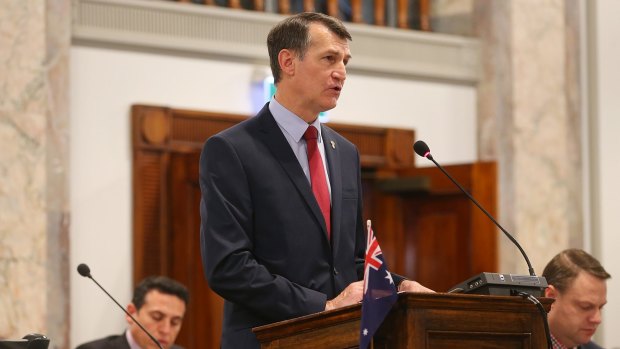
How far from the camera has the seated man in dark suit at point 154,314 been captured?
6.45m

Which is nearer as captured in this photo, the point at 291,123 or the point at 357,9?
the point at 291,123

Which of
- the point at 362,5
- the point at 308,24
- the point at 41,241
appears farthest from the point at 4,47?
the point at 308,24

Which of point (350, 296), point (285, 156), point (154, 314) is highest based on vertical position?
point (285, 156)

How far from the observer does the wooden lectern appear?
3037 millimetres

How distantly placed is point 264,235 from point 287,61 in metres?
0.56

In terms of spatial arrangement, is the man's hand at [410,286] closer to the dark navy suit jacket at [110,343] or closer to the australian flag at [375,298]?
the australian flag at [375,298]

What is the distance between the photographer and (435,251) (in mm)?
8719

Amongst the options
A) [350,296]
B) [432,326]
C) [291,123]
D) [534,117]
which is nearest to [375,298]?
[432,326]

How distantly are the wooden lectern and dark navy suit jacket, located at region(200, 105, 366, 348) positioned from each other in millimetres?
189

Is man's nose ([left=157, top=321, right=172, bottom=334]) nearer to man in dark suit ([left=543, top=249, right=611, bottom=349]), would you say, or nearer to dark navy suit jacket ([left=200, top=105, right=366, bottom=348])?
man in dark suit ([left=543, top=249, right=611, bottom=349])

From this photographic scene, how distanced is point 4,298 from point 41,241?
14.7 inches

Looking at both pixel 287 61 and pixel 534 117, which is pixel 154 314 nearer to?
pixel 287 61

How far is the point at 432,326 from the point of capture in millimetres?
3057

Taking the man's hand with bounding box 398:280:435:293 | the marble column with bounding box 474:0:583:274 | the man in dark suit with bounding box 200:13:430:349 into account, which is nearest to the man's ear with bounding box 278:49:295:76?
the man in dark suit with bounding box 200:13:430:349
